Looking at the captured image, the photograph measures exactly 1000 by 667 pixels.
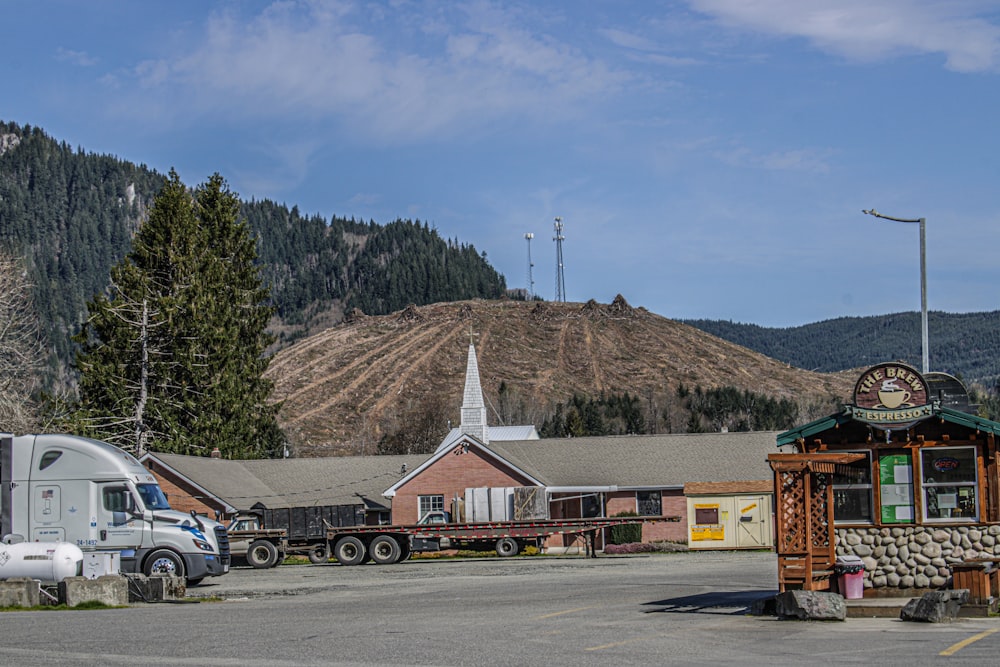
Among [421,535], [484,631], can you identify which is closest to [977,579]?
[484,631]

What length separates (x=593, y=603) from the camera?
23141mm

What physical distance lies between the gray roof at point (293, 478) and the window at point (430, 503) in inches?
167

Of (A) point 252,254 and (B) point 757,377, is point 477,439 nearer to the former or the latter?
(A) point 252,254

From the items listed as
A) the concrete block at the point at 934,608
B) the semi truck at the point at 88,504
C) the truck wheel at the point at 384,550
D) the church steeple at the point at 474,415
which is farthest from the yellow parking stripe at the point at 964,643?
the church steeple at the point at 474,415

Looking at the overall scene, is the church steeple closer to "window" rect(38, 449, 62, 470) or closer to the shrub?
the shrub

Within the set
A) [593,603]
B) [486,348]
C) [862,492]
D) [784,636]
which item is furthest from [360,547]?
[486,348]

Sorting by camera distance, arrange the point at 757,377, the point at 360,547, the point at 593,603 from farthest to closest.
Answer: the point at 757,377 < the point at 360,547 < the point at 593,603

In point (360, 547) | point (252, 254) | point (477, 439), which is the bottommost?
point (360, 547)

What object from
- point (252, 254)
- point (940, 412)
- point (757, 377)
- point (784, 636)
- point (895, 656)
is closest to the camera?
point (895, 656)

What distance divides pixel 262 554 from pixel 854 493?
2733cm

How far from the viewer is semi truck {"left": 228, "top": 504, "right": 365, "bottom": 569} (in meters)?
44.4

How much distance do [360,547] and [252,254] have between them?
91.4 ft

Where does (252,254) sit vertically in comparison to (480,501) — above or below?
above

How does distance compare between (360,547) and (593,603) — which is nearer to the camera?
(593,603)
